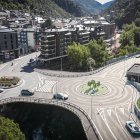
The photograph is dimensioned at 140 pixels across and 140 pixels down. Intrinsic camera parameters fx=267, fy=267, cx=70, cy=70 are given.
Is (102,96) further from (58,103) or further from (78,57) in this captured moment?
(78,57)

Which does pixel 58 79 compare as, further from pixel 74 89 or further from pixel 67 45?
pixel 67 45

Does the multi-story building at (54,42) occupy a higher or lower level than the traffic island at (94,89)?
higher

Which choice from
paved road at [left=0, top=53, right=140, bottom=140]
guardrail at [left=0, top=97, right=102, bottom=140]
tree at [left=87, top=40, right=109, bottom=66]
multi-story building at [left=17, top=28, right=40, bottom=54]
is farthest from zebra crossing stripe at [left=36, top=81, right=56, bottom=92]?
multi-story building at [left=17, top=28, right=40, bottom=54]

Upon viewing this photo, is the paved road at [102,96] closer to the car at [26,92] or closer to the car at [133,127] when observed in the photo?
the car at [133,127]

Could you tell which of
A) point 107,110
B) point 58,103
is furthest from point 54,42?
point 107,110

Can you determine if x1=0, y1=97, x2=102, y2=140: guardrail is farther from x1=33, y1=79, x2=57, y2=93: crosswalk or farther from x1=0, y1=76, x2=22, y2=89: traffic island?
x1=0, y1=76, x2=22, y2=89: traffic island

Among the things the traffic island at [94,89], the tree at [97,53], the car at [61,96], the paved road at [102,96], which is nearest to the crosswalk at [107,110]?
the paved road at [102,96]
